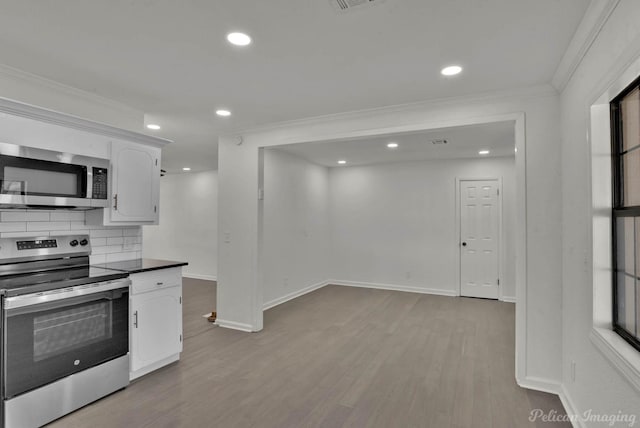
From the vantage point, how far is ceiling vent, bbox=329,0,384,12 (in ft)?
5.69

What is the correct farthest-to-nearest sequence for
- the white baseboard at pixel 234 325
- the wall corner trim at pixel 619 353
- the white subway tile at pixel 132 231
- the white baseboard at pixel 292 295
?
the white baseboard at pixel 292 295, the white baseboard at pixel 234 325, the white subway tile at pixel 132 231, the wall corner trim at pixel 619 353

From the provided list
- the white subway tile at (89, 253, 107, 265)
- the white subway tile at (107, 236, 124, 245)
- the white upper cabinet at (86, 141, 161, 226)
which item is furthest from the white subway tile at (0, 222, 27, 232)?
the white subway tile at (107, 236, 124, 245)

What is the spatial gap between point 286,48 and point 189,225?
644cm

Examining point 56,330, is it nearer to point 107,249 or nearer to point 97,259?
point 97,259

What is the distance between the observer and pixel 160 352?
9.91ft

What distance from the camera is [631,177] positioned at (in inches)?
70.6

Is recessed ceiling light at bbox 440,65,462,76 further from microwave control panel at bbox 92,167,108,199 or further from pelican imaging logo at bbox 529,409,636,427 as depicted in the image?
microwave control panel at bbox 92,167,108,199

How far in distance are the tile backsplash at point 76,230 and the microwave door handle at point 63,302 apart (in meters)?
0.65

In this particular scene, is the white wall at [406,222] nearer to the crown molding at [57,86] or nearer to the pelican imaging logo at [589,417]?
the pelican imaging logo at [589,417]

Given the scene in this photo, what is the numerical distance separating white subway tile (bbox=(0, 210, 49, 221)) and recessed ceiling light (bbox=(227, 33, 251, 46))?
2072mm

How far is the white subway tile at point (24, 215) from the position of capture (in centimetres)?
252

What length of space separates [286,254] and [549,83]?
4183mm

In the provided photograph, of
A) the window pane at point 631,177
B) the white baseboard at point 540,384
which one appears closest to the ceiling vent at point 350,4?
the window pane at point 631,177

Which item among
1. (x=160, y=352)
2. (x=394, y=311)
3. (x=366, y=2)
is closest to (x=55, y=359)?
(x=160, y=352)
